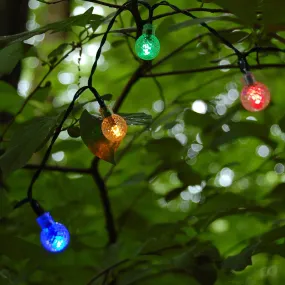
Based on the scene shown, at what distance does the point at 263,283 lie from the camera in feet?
2.68

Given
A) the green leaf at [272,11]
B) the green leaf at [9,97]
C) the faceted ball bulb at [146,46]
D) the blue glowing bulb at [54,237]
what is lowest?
the blue glowing bulb at [54,237]

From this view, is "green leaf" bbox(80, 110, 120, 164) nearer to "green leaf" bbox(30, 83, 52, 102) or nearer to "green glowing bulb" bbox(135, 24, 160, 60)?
"green glowing bulb" bbox(135, 24, 160, 60)

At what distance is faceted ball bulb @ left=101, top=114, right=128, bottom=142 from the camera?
1.39ft

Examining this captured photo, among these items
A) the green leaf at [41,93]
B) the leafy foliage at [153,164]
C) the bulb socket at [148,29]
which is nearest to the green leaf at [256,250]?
the leafy foliage at [153,164]

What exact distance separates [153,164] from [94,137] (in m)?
0.48

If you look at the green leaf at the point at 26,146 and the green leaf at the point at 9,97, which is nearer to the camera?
the green leaf at the point at 26,146

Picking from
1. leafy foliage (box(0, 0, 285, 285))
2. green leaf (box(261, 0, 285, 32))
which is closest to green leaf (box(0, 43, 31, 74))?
leafy foliage (box(0, 0, 285, 285))

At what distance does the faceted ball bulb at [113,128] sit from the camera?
1.39 ft

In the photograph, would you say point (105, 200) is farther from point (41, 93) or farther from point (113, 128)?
point (113, 128)

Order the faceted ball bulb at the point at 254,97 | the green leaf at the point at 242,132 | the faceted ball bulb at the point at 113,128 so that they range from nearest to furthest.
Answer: the faceted ball bulb at the point at 113,128 → the faceted ball bulb at the point at 254,97 → the green leaf at the point at 242,132

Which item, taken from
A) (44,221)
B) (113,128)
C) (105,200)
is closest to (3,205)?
(105,200)

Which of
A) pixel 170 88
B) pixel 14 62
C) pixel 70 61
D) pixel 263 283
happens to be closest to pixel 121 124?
pixel 14 62

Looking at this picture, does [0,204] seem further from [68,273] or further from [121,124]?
[121,124]

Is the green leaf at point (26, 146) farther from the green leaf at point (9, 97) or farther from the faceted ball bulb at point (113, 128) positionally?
the green leaf at point (9, 97)
